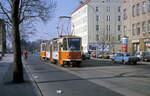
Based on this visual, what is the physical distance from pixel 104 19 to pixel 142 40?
100ft

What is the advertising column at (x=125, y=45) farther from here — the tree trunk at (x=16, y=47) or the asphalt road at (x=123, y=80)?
the tree trunk at (x=16, y=47)

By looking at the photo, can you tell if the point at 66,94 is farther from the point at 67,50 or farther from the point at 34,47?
the point at 34,47

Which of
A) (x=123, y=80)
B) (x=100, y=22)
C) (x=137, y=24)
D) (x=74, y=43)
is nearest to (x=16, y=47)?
(x=123, y=80)

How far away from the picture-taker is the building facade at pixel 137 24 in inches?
1725

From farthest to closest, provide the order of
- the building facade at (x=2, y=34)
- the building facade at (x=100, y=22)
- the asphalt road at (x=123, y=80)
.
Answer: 1. the building facade at (x=100, y=22)
2. the building facade at (x=2, y=34)
3. the asphalt road at (x=123, y=80)

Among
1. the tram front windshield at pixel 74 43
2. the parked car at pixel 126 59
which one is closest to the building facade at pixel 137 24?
the parked car at pixel 126 59

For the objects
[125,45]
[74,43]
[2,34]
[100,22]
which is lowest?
[74,43]

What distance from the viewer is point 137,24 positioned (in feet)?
155

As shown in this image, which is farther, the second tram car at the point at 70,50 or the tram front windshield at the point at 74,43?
the tram front windshield at the point at 74,43

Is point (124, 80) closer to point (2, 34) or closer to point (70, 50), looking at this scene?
point (70, 50)

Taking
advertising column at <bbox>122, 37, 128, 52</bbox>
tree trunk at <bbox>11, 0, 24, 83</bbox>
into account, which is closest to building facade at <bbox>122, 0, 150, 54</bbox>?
advertising column at <bbox>122, 37, 128, 52</bbox>

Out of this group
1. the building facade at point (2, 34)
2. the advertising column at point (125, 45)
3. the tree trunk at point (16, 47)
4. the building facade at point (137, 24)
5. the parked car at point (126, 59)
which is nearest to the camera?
the tree trunk at point (16, 47)

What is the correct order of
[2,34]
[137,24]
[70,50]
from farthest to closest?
1. [2,34]
2. [137,24]
3. [70,50]

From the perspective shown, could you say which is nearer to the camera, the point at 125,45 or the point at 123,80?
the point at 123,80
